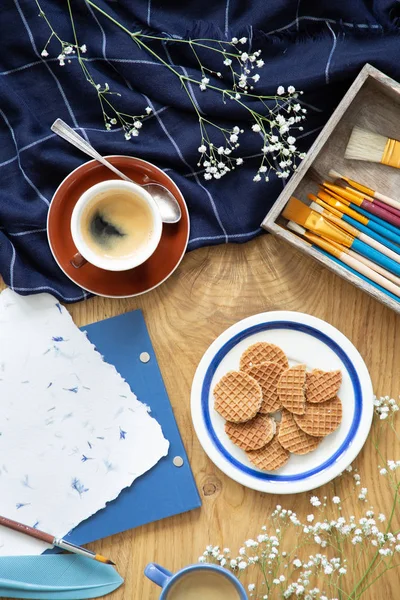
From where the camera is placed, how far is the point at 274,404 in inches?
42.4

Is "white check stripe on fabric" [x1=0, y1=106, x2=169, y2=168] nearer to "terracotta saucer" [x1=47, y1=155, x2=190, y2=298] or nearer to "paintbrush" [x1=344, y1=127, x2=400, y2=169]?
"terracotta saucer" [x1=47, y1=155, x2=190, y2=298]

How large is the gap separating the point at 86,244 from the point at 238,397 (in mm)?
375

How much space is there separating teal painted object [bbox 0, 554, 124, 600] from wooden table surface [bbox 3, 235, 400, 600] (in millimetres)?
40

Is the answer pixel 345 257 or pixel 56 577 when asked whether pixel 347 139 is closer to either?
pixel 345 257

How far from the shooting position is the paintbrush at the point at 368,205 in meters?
1.02

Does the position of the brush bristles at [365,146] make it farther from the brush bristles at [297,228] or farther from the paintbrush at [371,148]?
the brush bristles at [297,228]

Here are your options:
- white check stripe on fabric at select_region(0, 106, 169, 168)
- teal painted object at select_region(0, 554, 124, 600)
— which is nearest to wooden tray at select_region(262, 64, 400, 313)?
white check stripe on fabric at select_region(0, 106, 169, 168)

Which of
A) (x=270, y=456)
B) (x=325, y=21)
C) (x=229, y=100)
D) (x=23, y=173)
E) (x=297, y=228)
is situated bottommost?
(x=270, y=456)

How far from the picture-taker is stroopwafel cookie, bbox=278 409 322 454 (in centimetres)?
106

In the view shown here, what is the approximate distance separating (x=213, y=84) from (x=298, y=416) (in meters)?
0.61

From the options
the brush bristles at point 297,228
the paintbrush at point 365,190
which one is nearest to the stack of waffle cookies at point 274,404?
the brush bristles at point 297,228

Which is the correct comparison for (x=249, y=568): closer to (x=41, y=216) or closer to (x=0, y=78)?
(x=41, y=216)

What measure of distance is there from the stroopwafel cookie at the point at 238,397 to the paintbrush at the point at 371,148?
1.43ft

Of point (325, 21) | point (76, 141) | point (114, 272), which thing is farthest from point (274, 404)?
point (325, 21)
